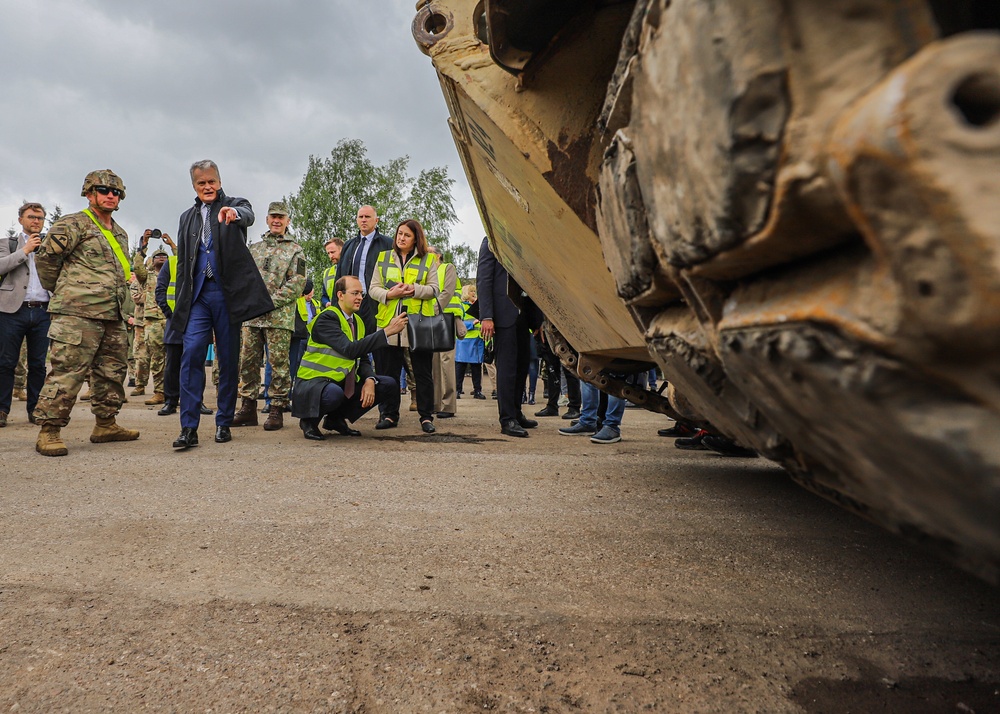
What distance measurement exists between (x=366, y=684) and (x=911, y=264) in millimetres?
1124

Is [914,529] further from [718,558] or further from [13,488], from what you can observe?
[13,488]

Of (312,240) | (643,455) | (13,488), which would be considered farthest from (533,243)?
(312,240)

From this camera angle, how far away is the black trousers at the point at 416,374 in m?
4.83

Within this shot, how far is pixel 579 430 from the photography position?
4.80 m

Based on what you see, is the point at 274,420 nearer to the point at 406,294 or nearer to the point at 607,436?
the point at 406,294

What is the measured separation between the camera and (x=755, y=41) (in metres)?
0.56

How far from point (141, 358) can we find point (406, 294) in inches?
206

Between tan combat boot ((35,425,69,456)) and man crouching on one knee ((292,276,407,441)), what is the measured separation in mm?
1264

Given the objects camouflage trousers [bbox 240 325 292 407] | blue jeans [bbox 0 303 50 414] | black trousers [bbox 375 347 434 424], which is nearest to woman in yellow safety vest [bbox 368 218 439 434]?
black trousers [bbox 375 347 434 424]

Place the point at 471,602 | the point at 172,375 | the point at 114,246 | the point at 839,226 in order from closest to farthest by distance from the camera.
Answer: the point at 839,226
the point at 471,602
the point at 114,246
the point at 172,375

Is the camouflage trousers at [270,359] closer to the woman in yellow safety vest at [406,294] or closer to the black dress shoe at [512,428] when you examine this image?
the woman in yellow safety vest at [406,294]

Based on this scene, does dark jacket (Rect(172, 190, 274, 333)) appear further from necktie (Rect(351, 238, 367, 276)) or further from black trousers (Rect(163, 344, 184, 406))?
black trousers (Rect(163, 344, 184, 406))

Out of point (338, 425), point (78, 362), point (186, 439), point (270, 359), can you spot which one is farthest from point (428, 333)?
point (78, 362)

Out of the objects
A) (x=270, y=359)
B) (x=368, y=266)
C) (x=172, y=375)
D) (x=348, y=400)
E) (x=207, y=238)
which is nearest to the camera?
(x=207, y=238)
